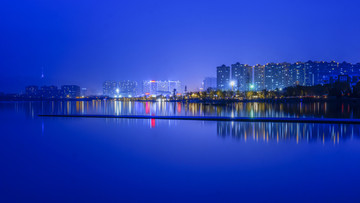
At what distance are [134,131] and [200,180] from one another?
6.93 meters

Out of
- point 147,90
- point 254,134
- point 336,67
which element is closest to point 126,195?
point 254,134

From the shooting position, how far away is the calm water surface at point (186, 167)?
15.0 ft

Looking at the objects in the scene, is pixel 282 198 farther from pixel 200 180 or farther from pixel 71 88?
pixel 71 88

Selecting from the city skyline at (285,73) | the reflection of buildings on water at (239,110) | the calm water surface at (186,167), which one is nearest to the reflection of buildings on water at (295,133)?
the calm water surface at (186,167)

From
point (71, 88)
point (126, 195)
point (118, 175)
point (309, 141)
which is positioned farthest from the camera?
point (71, 88)

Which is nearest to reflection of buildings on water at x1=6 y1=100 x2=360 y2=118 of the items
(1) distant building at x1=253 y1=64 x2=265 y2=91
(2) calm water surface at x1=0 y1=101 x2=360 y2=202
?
(2) calm water surface at x1=0 y1=101 x2=360 y2=202

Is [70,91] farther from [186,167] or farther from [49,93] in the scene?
[186,167]

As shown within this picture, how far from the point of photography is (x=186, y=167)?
6266mm

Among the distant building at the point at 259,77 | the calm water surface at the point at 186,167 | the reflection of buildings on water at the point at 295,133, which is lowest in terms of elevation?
the calm water surface at the point at 186,167

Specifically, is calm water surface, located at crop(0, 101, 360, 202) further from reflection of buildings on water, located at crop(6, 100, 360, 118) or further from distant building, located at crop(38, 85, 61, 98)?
distant building, located at crop(38, 85, 61, 98)

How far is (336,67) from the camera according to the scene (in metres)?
102

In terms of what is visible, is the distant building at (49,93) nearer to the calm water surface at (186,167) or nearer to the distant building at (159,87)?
the distant building at (159,87)

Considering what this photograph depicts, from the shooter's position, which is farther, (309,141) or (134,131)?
(134,131)

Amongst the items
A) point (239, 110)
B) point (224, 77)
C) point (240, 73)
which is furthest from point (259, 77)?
point (239, 110)
